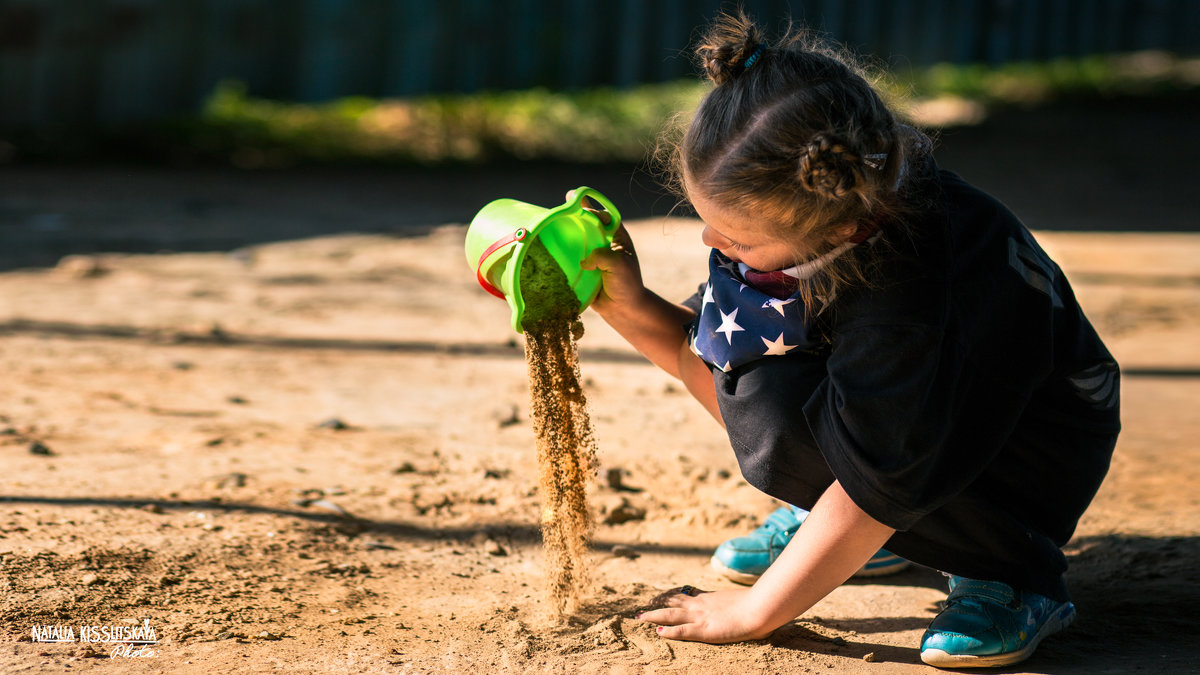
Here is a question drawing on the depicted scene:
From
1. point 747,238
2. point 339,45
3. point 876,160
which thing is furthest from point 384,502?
point 339,45

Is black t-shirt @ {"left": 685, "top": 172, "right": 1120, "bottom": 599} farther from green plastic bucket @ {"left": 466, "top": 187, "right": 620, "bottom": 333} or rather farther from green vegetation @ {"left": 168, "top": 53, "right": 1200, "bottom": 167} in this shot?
green vegetation @ {"left": 168, "top": 53, "right": 1200, "bottom": 167}

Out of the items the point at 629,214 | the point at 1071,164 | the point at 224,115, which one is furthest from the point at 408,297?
the point at 1071,164

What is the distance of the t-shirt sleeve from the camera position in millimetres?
1415

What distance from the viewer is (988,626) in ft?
5.43

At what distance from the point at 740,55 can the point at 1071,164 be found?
741cm

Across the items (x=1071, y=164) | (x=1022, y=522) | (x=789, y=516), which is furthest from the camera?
(x=1071, y=164)

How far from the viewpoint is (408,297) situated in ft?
12.9

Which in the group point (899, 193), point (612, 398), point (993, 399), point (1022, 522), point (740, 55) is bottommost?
point (612, 398)

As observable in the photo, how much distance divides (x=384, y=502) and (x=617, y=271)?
786 millimetres

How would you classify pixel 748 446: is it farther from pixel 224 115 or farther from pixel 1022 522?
pixel 224 115

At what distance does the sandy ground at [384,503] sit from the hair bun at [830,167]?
74cm

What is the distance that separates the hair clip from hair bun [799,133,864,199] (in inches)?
0.7

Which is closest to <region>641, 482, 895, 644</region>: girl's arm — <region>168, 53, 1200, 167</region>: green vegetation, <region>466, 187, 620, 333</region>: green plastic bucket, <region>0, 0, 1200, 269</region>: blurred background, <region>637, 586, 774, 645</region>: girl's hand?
<region>637, 586, 774, 645</region>: girl's hand

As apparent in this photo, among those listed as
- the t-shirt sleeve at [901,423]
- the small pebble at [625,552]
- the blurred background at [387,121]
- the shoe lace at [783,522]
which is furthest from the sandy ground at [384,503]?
the blurred background at [387,121]
